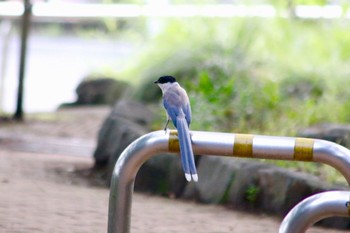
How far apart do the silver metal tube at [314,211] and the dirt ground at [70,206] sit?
266 centimetres

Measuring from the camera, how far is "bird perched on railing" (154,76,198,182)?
461 cm

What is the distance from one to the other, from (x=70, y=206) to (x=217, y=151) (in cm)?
311

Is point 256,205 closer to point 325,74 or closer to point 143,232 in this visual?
point 143,232

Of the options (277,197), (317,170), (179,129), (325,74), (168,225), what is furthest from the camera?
(325,74)

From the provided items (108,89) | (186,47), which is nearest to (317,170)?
(186,47)

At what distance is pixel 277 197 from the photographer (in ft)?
25.4

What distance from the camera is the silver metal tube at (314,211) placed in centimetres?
397

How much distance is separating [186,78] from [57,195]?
170 inches

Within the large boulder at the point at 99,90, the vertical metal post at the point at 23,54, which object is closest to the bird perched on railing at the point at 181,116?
the vertical metal post at the point at 23,54

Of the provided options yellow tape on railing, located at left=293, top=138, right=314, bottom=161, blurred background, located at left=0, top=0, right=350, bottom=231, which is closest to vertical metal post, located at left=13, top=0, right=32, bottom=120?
blurred background, located at left=0, top=0, right=350, bottom=231

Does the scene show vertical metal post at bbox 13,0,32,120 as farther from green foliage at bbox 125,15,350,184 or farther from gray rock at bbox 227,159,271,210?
gray rock at bbox 227,159,271,210

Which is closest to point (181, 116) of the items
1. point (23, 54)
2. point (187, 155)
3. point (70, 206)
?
point (187, 155)

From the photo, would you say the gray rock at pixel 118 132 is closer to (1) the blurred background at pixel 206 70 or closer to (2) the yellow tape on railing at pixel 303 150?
(1) the blurred background at pixel 206 70

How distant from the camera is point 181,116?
5.00 meters
